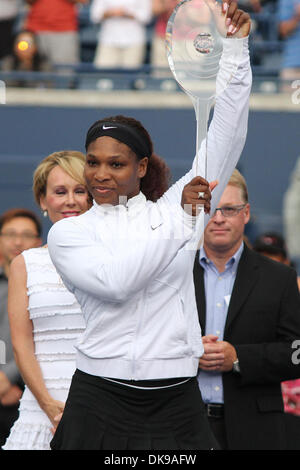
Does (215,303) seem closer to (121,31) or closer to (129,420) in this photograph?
(129,420)

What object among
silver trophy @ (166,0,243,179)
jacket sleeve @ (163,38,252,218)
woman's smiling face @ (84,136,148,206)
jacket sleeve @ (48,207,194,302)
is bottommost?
jacket sleeve @ (48,207,194,302)

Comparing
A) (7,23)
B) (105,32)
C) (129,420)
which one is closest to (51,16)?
(7,23)

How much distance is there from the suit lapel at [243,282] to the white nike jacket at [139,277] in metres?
1.25

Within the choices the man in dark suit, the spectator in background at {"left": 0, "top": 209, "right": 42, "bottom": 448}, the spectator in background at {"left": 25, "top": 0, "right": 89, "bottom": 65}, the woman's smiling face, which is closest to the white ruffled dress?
the man in dark suit

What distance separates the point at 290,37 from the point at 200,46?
6.26 metres

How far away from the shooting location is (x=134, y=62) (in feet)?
30.6

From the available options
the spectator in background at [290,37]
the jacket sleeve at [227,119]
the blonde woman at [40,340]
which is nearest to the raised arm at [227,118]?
the jacket sleeve at [227,119]

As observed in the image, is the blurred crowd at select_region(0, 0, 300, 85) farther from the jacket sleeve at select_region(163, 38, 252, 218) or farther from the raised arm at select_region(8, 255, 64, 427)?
the jacket sleeve at select_region(163, 38, 252, 218)

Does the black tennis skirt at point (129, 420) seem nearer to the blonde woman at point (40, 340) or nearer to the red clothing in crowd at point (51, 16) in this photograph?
the blonde woman at point (40, 340)

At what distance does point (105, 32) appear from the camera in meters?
8.96

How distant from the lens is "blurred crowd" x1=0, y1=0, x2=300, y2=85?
870 cm

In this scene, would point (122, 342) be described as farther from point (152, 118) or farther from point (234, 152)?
point (152, 118)

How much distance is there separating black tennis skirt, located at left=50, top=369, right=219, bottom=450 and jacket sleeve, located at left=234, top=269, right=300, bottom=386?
1221 millimetres

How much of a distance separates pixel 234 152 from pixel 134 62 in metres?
6.77
